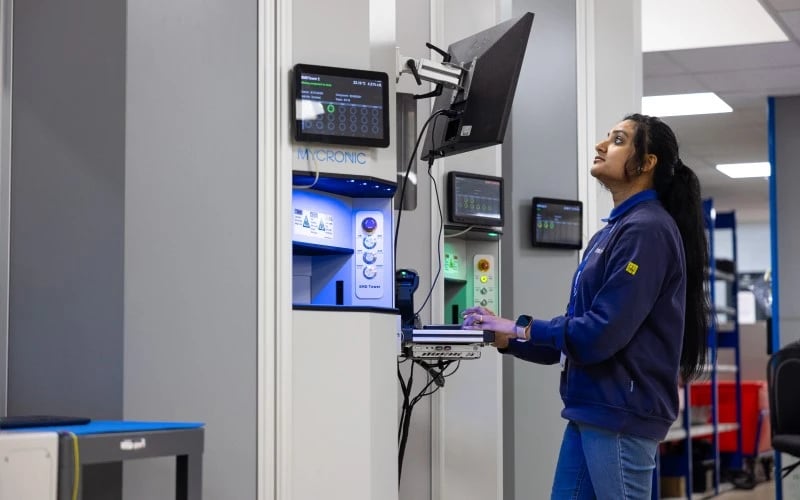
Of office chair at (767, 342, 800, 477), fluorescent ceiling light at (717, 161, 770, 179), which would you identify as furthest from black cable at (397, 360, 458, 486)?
fluorescent ceiling light at (717, 161, 770, 179)

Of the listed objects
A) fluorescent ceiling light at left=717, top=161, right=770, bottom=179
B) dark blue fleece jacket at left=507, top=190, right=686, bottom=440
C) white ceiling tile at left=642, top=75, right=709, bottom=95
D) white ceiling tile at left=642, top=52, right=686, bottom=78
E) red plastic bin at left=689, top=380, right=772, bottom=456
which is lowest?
red plastic bin at left=689, top=380, right=772, bottom=456

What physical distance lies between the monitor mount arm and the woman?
2.66ft

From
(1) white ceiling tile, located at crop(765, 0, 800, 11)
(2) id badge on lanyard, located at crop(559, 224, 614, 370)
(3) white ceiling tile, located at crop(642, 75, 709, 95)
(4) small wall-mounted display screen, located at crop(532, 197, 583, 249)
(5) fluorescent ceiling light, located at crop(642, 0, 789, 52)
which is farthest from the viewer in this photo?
(3) white ceiling tile, located at crop(642, 75, 709, 95)

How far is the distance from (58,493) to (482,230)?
8.31 ft

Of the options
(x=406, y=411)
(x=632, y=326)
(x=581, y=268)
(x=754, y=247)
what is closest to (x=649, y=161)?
(x=581, y=268)

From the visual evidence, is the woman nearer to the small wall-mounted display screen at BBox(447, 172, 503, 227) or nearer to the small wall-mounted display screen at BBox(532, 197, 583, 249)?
Result: the small wall-mounted display screen at BBox(447, 172, 503, 227)

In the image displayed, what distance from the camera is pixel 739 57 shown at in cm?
698

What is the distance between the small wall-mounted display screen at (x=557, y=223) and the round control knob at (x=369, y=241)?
1253mm

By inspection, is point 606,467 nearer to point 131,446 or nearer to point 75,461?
point 131,446

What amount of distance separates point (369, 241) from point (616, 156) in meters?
0.91

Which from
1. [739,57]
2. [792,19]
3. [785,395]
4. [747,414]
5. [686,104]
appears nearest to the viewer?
[785,395]

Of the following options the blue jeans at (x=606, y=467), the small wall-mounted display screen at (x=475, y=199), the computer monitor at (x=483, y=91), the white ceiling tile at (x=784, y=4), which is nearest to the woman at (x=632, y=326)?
the blue jeans at (x=606, y=467)

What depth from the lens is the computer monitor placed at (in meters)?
3.55

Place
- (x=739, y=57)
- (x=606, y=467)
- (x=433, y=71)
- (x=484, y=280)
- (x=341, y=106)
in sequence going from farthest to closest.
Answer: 1. (x=739, y=57)
2. (x=484, y=280)
3. (x=433, y=71)
4. (x=341, y=106)
5. (x=606, y=467)
